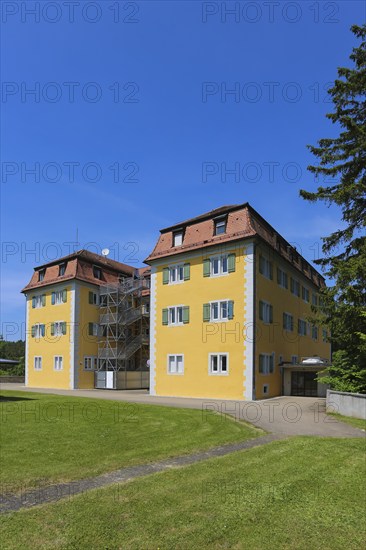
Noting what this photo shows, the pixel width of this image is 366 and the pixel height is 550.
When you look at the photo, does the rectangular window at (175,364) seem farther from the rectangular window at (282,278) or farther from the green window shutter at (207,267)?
the rectangular window at (282,278)

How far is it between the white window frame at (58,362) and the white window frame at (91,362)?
2.13 m

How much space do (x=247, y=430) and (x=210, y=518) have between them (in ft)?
26.3

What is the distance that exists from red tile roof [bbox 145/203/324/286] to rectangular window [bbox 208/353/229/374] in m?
6.98

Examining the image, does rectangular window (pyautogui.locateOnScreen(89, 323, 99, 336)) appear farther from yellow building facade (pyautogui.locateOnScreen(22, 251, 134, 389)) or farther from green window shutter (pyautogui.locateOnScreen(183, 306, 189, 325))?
green window shutter (pyautogui.locateOnScreen(183, 306, 189, 325))

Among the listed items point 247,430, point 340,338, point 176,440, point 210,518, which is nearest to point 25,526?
point 210,518

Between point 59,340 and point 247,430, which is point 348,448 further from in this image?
point 59,340

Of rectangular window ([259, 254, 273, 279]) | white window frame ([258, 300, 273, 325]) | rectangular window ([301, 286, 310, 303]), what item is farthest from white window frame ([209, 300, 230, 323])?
rectangular window ([301, 286, 310, 303])

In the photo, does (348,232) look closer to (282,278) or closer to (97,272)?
(282,278)

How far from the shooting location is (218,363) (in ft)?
90.7

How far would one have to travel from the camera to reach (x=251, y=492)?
22.4 feet

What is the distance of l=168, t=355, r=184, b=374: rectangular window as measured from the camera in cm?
2966

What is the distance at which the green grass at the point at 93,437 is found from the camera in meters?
8.56

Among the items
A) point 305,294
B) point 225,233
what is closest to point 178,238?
point 225,233

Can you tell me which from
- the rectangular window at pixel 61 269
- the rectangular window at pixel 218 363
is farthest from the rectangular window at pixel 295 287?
the rectangular window at pixel 61 269
